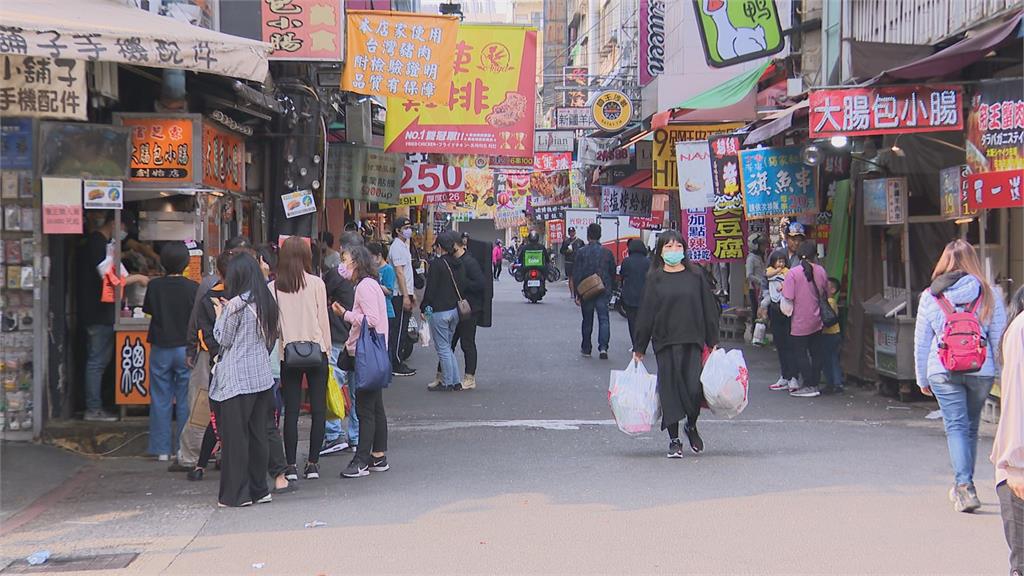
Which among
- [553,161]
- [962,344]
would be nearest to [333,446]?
[962,344]

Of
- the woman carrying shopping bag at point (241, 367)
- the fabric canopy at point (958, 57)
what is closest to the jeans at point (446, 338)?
the fabric canopy at point (958, 57)

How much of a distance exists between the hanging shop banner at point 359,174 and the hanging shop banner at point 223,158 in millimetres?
3610

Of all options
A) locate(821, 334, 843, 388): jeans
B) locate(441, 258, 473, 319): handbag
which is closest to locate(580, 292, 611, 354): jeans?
locate(441, 258, 473, 319): handbag

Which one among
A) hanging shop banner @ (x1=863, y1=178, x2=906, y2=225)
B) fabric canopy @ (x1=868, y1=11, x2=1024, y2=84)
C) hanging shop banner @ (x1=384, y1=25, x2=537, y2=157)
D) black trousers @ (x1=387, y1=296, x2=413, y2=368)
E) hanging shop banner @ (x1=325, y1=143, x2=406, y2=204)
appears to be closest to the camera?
fabric canopy @ (x1=868, y1=11, x2=1024, y2=84)

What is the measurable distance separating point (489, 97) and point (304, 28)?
2350 mm

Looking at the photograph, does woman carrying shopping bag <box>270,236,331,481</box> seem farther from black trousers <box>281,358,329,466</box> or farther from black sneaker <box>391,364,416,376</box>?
black sneaker <box>391,364,416,376</box>

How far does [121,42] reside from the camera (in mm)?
7719

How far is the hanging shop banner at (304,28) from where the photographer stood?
1173 centimetres

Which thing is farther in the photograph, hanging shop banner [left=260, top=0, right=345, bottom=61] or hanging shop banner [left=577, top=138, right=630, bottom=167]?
hanging shop banner [left=577, top=138, right=630, bottom=167]

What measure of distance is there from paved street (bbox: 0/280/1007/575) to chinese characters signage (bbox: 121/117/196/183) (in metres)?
2.61

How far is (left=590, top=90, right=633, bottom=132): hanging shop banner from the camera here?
26.1m

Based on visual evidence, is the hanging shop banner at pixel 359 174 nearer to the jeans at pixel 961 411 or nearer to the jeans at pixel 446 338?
the jeans at pixel 446 338

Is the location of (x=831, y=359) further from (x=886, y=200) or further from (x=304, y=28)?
(x=304, y=28)

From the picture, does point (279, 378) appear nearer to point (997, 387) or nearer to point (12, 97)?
point (12, 97)
